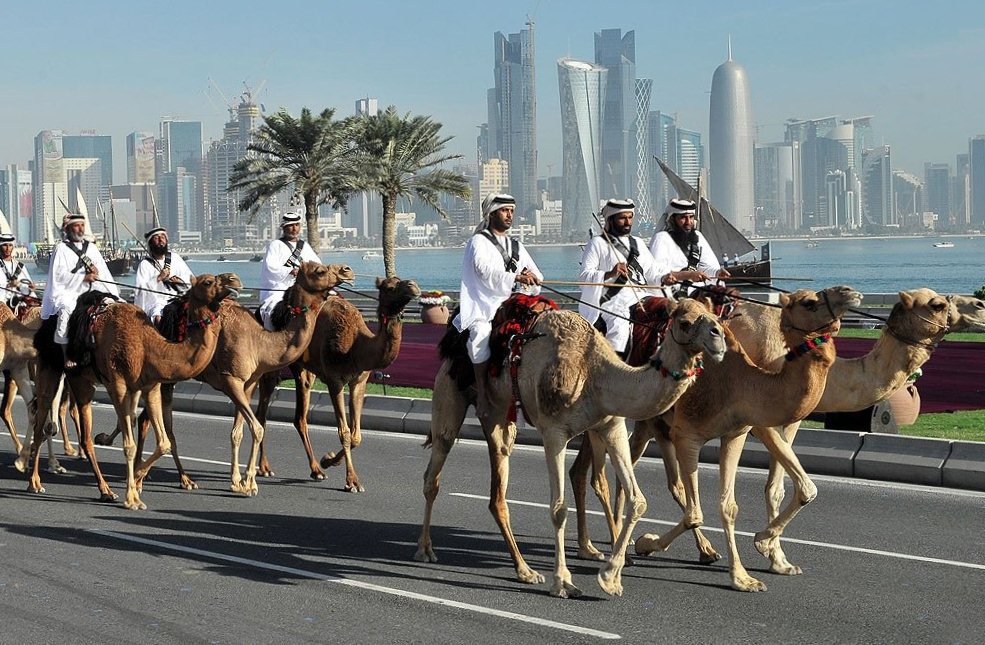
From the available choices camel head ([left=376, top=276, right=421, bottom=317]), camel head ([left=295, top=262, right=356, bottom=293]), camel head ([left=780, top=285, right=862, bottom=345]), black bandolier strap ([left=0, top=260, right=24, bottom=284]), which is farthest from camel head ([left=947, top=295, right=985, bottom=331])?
black bandolier strap ([left=0, top=260, right=24, bottom=284])

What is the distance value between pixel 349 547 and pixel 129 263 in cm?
13297

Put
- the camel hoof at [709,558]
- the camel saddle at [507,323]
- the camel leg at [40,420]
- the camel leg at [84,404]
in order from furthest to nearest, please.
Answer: the camel leg at [84,404]
the camel leg at [40,420]
the camel hoof at [709,558]
the camel saddle at [507,323]

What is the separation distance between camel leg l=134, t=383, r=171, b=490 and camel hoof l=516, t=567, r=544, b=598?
14.9ft

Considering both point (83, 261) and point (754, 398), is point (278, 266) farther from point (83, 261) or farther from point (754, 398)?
point (754, 398)

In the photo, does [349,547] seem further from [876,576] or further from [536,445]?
[536,445]

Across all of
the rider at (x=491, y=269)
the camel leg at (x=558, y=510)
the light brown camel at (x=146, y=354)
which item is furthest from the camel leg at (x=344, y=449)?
the camel leg at (x=558, y=510)

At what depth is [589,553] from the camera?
415 inches

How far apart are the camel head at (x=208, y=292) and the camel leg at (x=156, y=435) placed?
967 millimetres

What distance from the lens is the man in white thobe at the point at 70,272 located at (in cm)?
1442

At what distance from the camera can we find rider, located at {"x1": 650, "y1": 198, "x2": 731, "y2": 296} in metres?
11.8

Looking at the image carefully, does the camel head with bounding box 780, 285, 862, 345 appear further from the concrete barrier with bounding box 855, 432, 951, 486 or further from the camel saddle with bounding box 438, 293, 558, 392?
the concrete barrier with bounding box 855, 432, 951, 486

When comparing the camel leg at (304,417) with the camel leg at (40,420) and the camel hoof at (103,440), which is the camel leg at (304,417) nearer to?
the camel leg at (40,420)

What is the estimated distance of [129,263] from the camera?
13900 cm

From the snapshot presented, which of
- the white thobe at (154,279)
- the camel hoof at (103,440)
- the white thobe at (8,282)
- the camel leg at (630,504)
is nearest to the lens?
the camel leg at (630,504)
